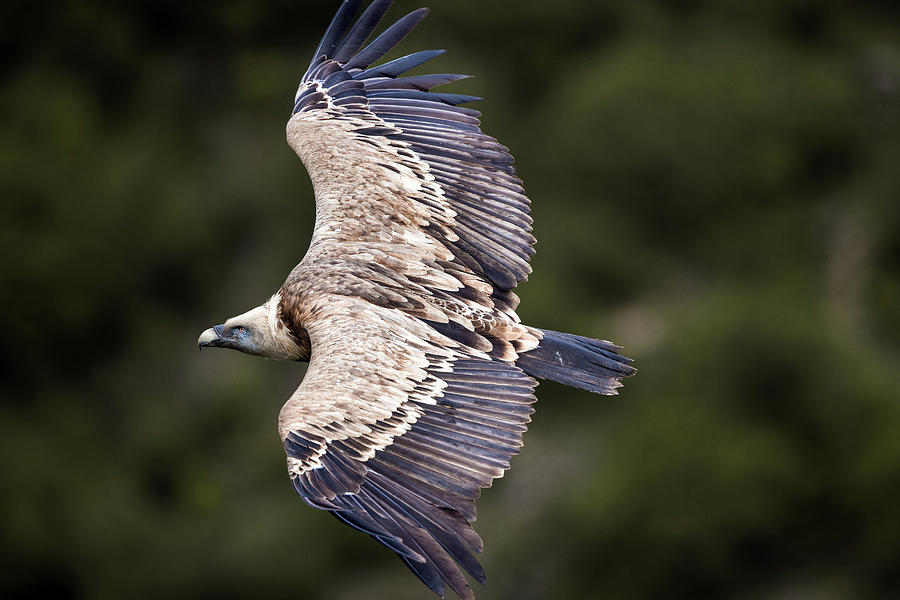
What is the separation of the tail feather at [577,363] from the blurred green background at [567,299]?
13.9 metres

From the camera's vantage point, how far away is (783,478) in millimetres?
22625

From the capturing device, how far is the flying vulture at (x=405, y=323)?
6.60 metres

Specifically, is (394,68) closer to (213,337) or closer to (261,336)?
(261,336)

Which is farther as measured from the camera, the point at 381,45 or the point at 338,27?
the point at 338,27

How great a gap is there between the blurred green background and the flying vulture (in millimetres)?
13359

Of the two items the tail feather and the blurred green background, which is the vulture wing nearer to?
the tail feather

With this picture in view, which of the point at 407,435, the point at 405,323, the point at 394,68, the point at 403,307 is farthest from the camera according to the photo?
the point at 394,68

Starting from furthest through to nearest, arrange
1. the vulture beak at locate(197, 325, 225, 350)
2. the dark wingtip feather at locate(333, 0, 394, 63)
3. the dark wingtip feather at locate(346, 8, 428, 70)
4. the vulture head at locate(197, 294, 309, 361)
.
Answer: the dark wingtip feather at locate(333, 0, 394, 63) < the dark wingtip feather at locate(346, 8, 428, 70) < the vulture beak at locate(197, 325, 225, 350) < the vulture head at locate(197, 294, 309, 361)

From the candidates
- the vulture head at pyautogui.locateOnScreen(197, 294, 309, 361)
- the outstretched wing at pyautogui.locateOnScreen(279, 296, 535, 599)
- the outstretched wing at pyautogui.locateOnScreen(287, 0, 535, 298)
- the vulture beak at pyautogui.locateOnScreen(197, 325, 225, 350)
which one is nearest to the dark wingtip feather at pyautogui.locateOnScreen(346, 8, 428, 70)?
the outstretched wing at pyautogui.locateOnScreen(287, 0, 535, 298)

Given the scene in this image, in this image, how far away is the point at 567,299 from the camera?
24.2 m

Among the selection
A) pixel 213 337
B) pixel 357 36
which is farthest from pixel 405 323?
pixel 357 36

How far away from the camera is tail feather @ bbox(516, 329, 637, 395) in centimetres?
761

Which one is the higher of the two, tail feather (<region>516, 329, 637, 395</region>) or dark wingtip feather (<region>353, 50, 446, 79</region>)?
dark wingtip feather (<region>353, 50, 446, 79</region>)

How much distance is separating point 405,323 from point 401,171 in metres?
1.30
